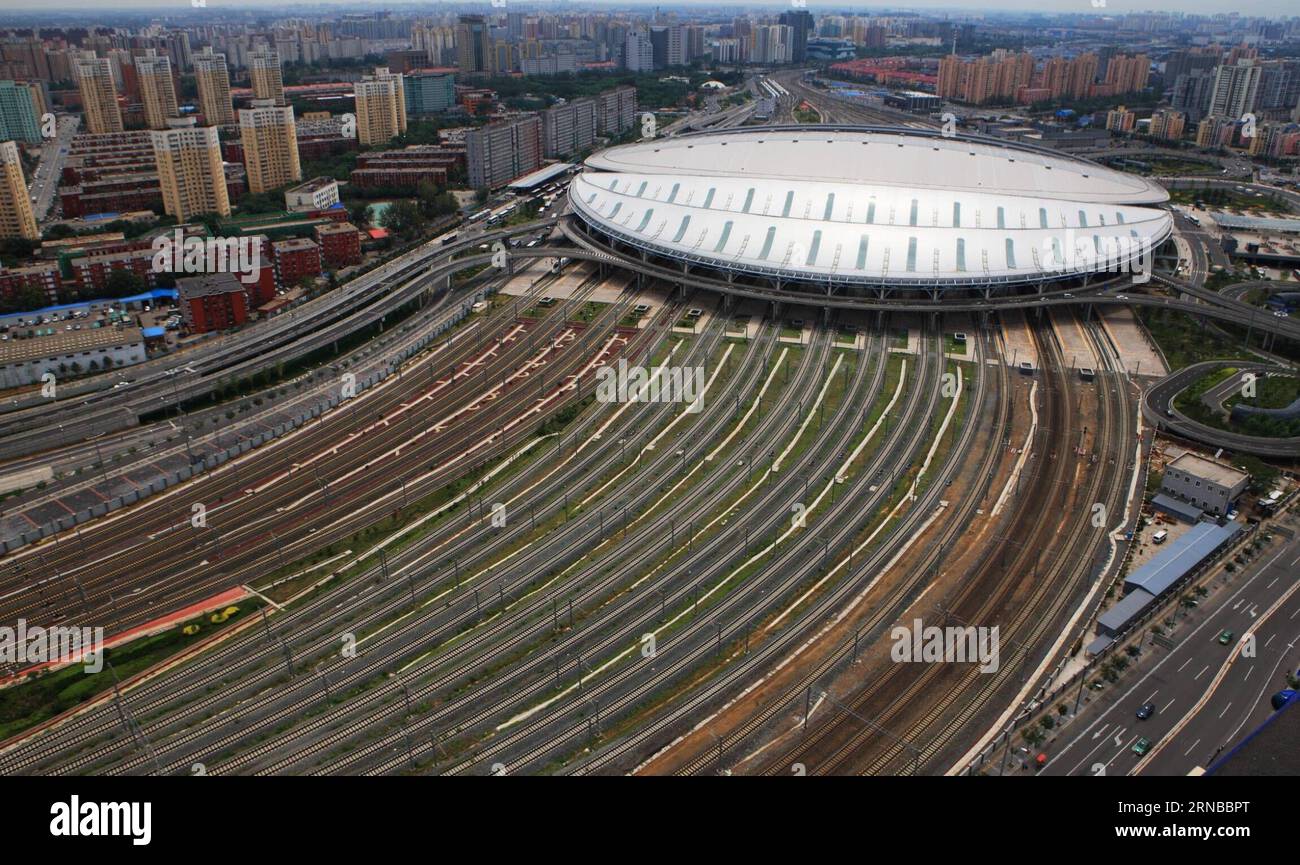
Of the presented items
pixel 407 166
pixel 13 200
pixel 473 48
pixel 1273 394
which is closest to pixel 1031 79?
Answer: pixel 473 48

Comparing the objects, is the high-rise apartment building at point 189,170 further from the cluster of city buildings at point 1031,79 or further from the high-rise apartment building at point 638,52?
the cluster of city buildings at point 1031,79

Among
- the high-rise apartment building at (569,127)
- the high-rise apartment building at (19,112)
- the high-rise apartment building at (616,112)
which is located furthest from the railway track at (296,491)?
the high-rise apartment building at (19,112)

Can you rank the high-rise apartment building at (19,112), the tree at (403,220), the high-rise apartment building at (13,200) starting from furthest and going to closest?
1. the high-rise apartment building at (19,112)
2. the tree at (403,220)
3. the high-rise apartment building at (13,200)

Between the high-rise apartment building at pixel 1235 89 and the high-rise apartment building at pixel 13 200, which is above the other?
the high-rise apartment building at pixel 1235 89

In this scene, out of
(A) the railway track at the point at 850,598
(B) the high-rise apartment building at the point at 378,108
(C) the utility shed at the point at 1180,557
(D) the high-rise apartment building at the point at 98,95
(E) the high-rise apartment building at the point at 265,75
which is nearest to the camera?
(A) the railway track at the point at 850,598

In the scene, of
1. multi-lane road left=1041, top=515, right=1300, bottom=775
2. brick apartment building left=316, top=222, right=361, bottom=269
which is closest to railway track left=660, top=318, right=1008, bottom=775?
multi-lane road left=1041, top=515, right=1300, bottom=775

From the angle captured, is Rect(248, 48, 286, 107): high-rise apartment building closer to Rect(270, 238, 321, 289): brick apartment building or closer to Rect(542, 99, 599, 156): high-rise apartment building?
Rect(542, 99, 599, 156): high-rise apartment building

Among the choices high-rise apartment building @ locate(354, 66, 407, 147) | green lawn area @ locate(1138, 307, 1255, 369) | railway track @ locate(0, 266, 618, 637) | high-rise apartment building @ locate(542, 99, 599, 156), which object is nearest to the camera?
railway track @ locate(0, 266, 618, 637)
